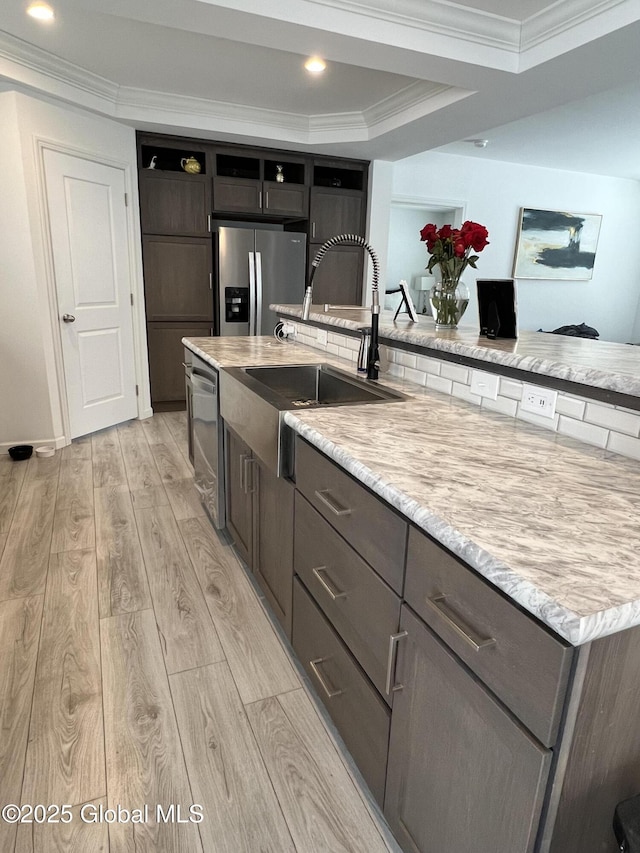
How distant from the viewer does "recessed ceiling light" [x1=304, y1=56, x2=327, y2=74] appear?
3.15 m

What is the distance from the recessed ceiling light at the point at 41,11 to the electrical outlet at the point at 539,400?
2.85m

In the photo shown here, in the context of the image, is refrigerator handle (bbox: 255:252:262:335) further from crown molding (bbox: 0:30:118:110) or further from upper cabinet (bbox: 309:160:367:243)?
crown molding (bbox: 0:30:118:110)

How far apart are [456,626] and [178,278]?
4.31m

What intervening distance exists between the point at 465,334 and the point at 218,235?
3187 millimetres

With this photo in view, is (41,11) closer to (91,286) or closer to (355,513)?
(91,286)

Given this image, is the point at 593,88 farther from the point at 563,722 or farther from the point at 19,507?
the point at 19,507

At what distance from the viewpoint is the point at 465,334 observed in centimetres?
205

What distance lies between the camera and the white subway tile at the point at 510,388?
154 cm

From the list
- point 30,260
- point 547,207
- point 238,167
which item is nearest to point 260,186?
point 238,167

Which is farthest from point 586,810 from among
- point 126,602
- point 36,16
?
point 36,16

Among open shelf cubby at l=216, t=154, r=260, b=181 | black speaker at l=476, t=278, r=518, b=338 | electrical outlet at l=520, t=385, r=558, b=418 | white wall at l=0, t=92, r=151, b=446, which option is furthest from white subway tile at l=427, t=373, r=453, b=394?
open shelf cubby at l=216, t=154, r=260, b=181

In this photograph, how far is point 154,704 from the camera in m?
1.60

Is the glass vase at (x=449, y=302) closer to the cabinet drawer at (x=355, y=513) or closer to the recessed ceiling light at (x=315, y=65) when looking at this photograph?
the cabinet drawer at (x=355, y=513)

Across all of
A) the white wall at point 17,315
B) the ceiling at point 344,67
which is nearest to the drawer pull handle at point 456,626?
the ceiling at point 344,67
